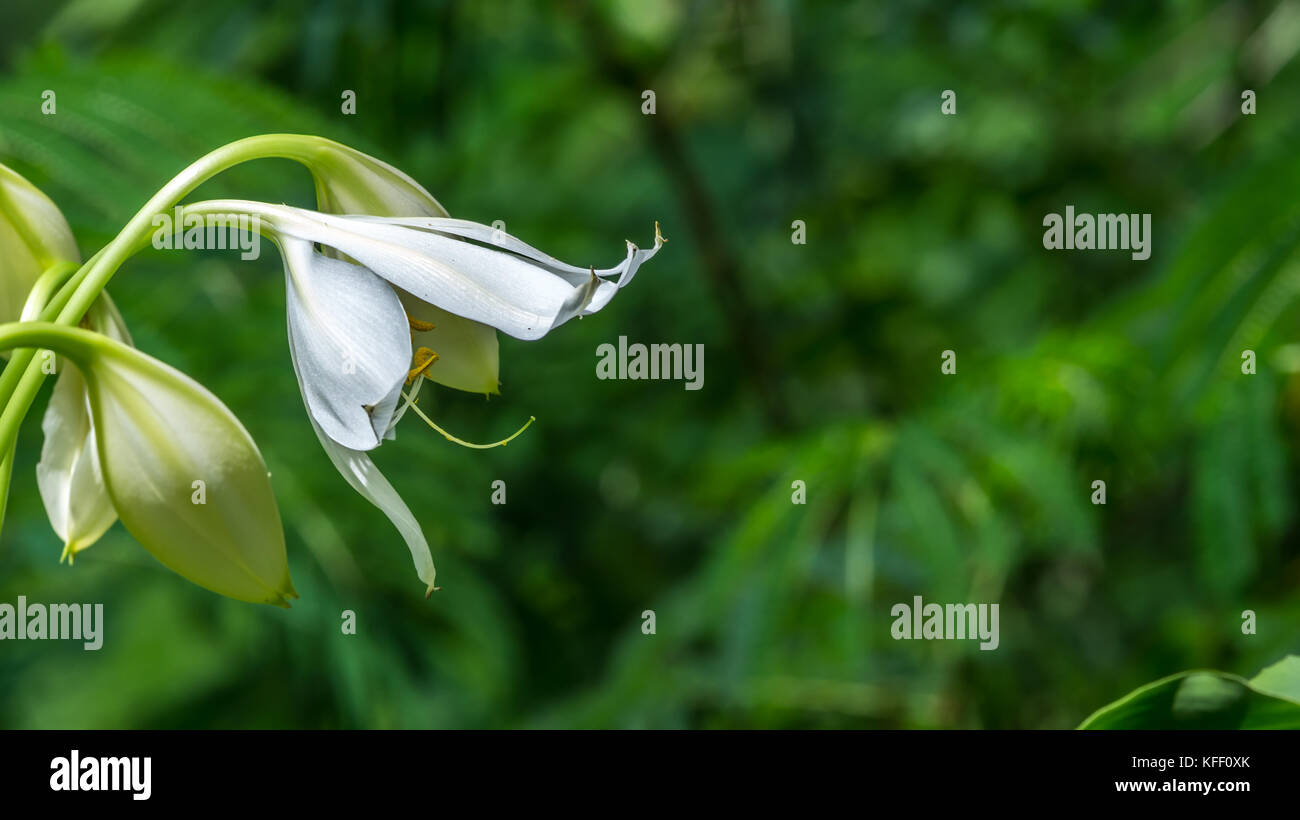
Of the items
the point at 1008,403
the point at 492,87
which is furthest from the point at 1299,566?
the point at 492,87

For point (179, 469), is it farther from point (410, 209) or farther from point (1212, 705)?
point (1212, 705)

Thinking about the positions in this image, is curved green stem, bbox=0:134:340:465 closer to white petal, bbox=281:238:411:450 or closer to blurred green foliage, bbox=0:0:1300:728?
white petal, bbox=281:238:411:450

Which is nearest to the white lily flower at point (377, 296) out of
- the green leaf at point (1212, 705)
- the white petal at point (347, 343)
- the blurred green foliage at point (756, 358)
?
the white petal at point (347, 343)

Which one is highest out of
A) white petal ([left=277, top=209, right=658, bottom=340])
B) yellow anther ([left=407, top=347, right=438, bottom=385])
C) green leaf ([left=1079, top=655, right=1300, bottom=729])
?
white petal ([left=277, top=209, right=658, bottom=340])

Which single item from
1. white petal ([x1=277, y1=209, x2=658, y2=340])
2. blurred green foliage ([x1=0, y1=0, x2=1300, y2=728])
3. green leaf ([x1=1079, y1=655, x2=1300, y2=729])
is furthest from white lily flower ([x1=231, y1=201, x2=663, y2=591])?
blurred green foliage ([x1=0, y1=0, x2=1300, y2=728])

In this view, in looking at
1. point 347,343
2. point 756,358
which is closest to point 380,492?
point 347,343

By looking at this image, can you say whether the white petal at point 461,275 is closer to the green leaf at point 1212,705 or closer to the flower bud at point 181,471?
the flower bud at point 181,471
